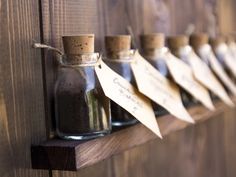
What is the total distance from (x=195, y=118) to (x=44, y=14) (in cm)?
35

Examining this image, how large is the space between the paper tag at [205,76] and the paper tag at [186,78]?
1 centimetres

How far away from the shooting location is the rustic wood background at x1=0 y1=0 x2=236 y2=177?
1.71ft

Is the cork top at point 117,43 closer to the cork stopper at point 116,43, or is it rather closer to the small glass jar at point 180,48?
the cork stopper at point 116,43

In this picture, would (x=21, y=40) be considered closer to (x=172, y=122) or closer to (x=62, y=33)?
(x=62, y=33)

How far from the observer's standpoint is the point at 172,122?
735 mm

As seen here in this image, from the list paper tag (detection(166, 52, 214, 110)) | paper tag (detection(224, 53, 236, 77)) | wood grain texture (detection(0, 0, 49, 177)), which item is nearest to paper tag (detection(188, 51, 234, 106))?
paper tag (detection(166, 52, 214, 110))

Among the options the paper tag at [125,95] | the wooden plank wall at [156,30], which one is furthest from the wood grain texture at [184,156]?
the paper tag at [125,95]

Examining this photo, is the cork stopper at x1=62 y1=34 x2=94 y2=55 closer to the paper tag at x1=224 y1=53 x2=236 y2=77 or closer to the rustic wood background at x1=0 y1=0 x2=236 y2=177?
the rustic wood background at x1=0 y1=0 x2=236 y2=177

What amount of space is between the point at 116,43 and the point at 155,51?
0.12 meters

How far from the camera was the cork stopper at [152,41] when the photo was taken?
0.73 m

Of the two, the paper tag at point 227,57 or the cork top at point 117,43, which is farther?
the paper tag at point 227,57

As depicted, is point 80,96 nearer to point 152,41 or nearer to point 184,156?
point 152,41

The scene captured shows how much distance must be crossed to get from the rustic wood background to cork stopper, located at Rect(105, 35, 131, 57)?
0.14 feet

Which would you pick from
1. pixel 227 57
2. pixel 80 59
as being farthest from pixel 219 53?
pixel 80 59
